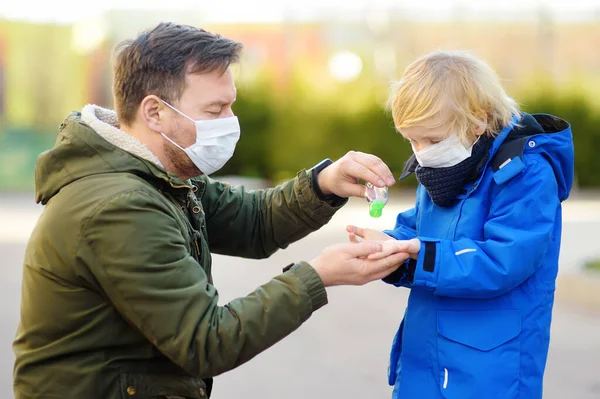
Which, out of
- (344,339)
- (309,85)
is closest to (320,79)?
(309,85)

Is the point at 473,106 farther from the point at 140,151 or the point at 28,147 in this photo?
the point at 28,147

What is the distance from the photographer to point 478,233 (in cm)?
294

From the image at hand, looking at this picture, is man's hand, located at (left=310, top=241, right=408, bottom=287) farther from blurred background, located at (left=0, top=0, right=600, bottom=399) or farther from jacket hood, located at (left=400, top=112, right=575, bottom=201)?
blurred background, located at (left=0, top=0, right=600, bottom=399)

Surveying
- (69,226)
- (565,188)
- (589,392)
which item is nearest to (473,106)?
(565,188)

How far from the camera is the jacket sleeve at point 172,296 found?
8.49 feet

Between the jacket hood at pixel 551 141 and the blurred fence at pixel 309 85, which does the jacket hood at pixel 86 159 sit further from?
the blurred fence at pixel 309 85

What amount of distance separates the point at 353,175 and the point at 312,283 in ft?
2.66

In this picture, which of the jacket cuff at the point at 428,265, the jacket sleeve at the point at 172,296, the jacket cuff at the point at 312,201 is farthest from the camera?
the jacket cuff at the point at 312,201

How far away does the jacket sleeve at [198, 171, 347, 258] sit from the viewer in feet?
11.6

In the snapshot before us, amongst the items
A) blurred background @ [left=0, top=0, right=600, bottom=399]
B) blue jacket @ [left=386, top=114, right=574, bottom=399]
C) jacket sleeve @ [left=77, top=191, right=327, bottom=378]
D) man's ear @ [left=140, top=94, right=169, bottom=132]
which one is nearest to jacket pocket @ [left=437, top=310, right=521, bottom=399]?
blue jacket @ [left=386, top=114, right=574, bottom=399]

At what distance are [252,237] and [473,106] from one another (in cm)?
116

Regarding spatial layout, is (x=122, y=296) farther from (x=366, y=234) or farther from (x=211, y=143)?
(x=366, y=234)

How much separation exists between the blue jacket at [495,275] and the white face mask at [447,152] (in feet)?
0.29

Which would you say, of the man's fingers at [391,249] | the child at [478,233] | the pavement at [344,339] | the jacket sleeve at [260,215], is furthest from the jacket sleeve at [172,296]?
the pavement at [344,339]
